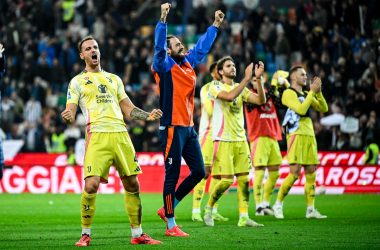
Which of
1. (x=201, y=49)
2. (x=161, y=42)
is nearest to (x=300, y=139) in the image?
(x=201, y=49)

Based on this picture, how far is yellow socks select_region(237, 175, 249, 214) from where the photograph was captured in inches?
604

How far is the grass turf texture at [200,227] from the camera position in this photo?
12242mm

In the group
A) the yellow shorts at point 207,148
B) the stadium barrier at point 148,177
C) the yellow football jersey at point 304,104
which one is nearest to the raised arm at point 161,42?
the yellow football jersey at point 304,104

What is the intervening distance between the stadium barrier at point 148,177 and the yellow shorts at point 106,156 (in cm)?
1380

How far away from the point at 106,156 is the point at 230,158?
12.8 ft

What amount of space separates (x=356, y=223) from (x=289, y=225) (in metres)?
1.09

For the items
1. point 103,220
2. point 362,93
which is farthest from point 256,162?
point 362,93

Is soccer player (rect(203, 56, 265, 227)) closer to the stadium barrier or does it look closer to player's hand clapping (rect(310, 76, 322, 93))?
player's hand clapping (rect(310, 76, 322, 93))

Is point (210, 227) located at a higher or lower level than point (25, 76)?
lower

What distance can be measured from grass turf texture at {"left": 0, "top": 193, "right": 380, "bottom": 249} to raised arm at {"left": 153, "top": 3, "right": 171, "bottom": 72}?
244 centimetres

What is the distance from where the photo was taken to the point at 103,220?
17.2 m

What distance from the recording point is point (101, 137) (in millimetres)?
12242

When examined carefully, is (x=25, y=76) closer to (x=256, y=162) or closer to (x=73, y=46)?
(x=73, y=46)

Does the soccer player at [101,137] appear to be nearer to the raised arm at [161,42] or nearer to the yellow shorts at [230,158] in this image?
the raised arm at [161,42]
